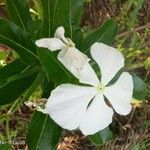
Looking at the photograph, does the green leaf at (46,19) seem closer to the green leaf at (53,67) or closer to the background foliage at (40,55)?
the background foliage at (40,55)

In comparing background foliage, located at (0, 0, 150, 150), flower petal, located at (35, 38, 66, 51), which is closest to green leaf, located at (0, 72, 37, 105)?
background foliage, located at (0, 0, 150, 150)

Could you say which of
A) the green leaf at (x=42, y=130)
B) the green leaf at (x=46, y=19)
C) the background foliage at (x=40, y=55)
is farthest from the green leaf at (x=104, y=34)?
the green leaf at (x=42, y=130)

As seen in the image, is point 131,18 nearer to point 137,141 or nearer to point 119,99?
point 137,141

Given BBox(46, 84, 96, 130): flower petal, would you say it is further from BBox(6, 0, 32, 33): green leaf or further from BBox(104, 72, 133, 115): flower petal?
BBox(6, 0, 32, 33): green leaf

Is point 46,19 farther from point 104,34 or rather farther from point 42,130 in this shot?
point 42,130

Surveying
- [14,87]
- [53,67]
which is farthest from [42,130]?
[53,67]
